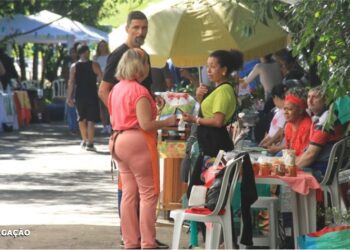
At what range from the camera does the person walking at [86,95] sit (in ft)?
69.3

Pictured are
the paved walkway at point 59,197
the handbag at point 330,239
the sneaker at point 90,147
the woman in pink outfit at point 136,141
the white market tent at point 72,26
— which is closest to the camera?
the handbag at point 330,239

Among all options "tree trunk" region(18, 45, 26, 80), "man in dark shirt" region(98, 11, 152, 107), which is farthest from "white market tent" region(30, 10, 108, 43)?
"man in dark shirt" region(98, 11, 152, 107)

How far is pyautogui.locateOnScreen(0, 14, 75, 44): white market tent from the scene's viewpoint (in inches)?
1196

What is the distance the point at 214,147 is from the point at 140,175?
81 centimetres

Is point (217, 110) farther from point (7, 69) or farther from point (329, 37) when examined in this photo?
point (7, 69)

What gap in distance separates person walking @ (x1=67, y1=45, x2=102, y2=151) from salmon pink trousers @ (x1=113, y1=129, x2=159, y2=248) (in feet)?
37.6

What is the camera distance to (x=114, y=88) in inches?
377

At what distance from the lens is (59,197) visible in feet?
45.4

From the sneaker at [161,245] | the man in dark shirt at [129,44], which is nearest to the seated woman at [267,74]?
the man in dark shirt at [129,44]

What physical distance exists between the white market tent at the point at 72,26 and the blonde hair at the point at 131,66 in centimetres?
2145

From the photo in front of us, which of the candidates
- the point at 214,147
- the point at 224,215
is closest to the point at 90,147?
the point at 214,147

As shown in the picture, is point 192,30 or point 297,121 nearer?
Answer: point 297,121

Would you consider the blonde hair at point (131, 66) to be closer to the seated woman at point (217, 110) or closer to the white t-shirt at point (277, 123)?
the seated woman at point (217, 110)

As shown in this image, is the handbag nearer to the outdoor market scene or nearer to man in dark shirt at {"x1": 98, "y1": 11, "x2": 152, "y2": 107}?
the outdoor market scene
